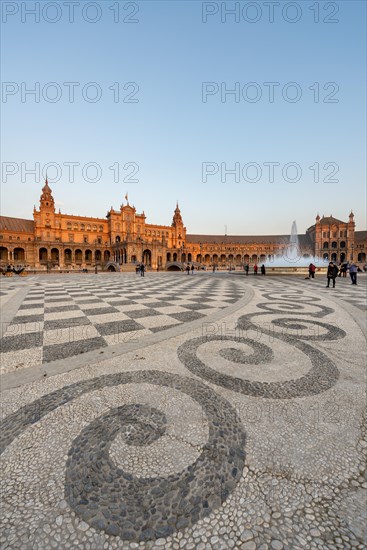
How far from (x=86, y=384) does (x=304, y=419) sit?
220 centimetres

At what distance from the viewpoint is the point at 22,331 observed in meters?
4.45

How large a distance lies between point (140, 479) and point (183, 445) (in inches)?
15.1

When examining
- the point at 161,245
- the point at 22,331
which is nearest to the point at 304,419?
the point at 22,331

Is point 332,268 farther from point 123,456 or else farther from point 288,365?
point 123,456

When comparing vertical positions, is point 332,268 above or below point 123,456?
above

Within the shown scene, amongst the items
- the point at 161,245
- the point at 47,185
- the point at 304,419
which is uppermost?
the point at 47,185

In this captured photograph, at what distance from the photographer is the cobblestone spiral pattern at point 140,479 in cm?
123

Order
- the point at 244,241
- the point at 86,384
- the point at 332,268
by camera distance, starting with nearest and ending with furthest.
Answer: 1. the point at 86,384
2. the point at 332,268
3. the point at 244,241

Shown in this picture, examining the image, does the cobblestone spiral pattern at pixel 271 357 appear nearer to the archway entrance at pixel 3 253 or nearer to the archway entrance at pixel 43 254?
the archway entrance at pixel 43 254

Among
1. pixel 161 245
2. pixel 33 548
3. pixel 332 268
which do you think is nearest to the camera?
pixel 33 548

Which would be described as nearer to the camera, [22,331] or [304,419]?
[304,419]

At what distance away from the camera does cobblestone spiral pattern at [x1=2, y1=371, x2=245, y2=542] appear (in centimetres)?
123

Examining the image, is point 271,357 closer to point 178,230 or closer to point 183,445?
→ point 183,445

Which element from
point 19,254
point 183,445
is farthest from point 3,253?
point 183,445
